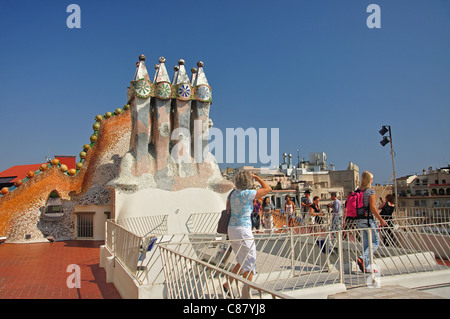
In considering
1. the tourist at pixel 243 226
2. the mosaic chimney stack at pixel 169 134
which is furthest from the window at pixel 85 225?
the tourist at pixel 243 226

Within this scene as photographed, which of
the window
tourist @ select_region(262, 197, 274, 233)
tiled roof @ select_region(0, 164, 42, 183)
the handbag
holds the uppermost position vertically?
tiled roof @ select_region(0, 164, 42, 183)

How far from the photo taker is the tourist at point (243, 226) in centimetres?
485

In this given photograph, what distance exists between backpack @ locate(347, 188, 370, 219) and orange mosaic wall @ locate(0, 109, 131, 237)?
42.6 feet

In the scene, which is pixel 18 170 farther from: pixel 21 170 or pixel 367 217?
pixel 367 217

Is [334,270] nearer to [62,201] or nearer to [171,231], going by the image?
[171,231]

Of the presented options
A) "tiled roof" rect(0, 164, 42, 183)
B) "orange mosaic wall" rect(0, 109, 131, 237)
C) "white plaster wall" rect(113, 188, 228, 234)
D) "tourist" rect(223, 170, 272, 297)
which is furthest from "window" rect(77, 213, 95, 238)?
"tiled roof" rect(0, 164, 42, 183)

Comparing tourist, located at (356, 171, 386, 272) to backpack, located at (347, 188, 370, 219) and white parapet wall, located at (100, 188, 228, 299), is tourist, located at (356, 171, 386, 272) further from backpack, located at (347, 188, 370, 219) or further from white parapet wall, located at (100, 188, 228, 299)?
white parapet wall, located at (100, 188, 228, 299)

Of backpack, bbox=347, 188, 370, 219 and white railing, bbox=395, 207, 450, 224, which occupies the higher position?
backpack, bbox=347, 188, 370, 219

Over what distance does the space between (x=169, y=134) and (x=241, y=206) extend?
10.1 m

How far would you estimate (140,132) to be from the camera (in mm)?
14031

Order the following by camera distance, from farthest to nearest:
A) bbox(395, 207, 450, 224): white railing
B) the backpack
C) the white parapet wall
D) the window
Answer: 1. the window
2. the white parapet wall
3. bbox(395, 207, 450, 224): white railing
4. the backpack

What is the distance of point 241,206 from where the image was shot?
493cm

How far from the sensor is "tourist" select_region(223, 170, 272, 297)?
4852 mm

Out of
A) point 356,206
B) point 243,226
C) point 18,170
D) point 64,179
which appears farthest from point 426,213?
point 18,170
